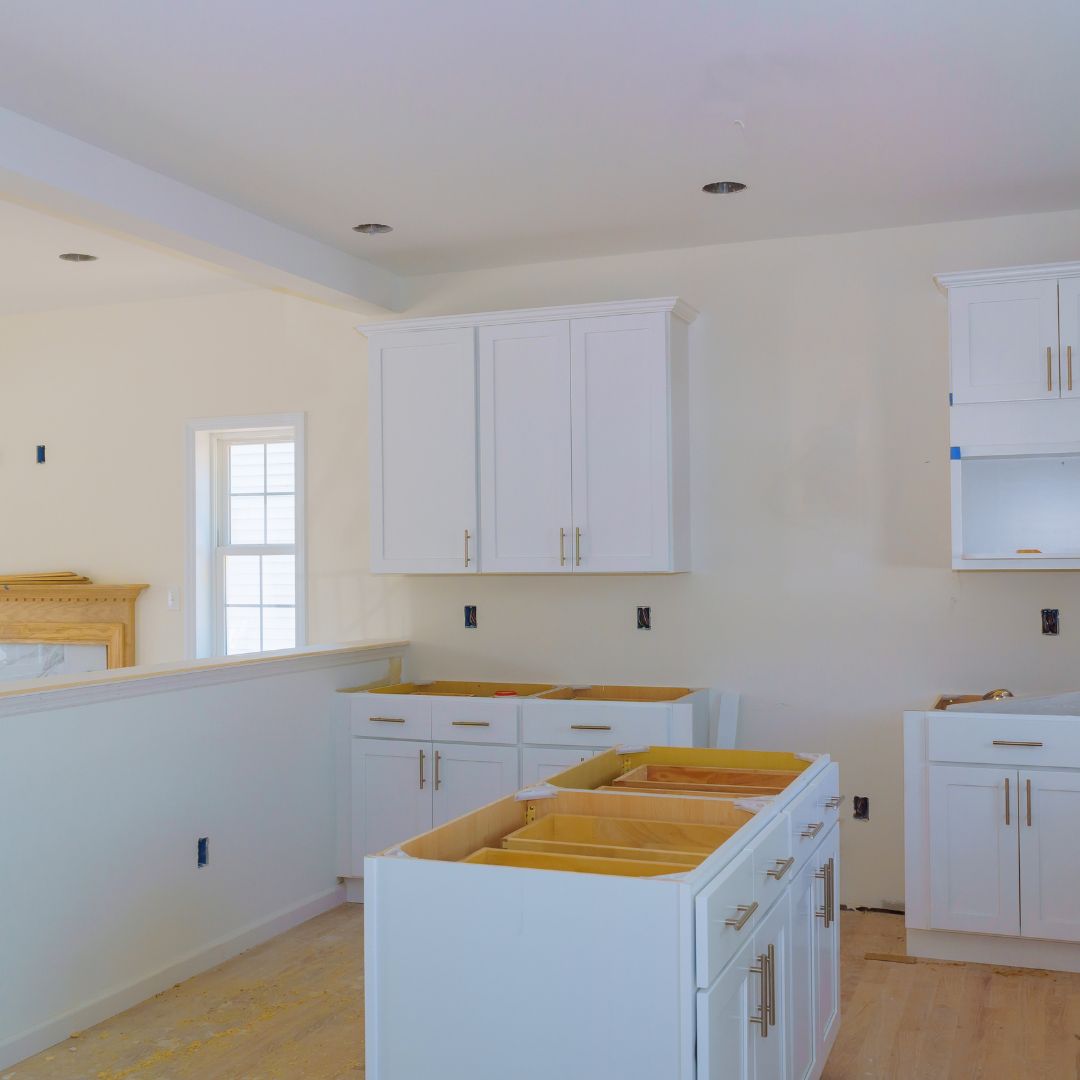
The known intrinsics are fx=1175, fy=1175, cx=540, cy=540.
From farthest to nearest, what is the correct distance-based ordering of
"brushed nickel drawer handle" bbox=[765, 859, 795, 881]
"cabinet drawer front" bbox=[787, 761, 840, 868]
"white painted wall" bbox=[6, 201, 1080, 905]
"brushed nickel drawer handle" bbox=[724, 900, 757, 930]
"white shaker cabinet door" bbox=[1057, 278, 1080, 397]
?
1. "white painted wall" bbox=[6, 201, 1080, 905]
2. "white shaker cabinet door" bbox=[1057, 278, 1080, 397]
3. "cabinet drawer front" bbox=[787, 761, 840, 868]
4. "brushed nickel drawer handle" bbox=[765, 859, 795, 881]
5. "brushed nickel drawer handle" bbox=[724, 900, 757, 930]

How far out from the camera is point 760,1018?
2354mm

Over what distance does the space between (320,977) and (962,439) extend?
299 cm

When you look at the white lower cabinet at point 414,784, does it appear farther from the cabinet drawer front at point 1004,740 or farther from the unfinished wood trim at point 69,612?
the unfinished wood trim at point 69,612

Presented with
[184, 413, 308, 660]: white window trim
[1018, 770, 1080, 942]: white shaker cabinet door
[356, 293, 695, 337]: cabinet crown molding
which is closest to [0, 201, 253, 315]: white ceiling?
[184, 413, 308, 660]: white window trim

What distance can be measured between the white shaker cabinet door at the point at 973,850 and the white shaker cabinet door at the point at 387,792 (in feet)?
6.50

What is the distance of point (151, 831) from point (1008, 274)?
3569mm

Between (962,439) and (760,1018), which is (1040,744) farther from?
(760,1018)

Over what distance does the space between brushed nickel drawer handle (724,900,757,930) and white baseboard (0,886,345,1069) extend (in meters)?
2.30

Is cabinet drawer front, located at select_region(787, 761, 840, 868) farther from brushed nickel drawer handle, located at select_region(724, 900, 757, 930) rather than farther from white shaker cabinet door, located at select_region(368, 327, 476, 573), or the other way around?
white shaker cabinet door, located at select_region(368, 327, 476, 573)

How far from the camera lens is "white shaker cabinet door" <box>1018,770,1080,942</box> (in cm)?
394

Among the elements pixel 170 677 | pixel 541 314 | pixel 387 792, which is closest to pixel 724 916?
pixel 170 677

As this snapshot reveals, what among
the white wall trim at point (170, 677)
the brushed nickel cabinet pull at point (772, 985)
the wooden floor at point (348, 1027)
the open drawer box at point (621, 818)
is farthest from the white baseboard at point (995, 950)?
the white wall trim at point (170, 677)

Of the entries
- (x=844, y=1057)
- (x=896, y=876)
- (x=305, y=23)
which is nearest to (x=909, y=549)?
(x=896, y=876)

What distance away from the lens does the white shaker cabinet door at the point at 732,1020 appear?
198 cm
